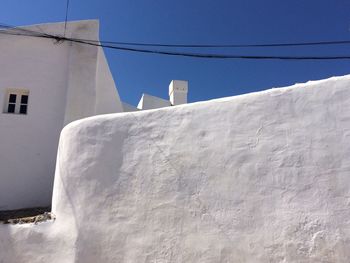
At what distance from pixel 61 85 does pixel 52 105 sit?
643mm

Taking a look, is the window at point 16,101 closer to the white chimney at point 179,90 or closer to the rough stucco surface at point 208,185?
the rough stucco surface at point 208,185

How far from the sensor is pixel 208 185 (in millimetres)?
5871

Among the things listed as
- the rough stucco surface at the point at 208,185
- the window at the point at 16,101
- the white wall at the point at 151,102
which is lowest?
the rough stucco surface at the point at 208,185

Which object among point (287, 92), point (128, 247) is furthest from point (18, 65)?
point (287, 92)

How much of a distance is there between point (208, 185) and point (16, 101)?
24.3 feet

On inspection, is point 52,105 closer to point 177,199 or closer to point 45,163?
point 45,163

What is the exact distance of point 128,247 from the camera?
248 inches

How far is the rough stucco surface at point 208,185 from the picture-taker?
4957mm

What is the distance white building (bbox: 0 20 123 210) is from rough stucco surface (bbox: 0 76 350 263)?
3.02m

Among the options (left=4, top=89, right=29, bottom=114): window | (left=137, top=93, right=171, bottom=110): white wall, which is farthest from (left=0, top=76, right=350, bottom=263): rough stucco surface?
(left=137, top=93, right=171, bottom=110): white wall

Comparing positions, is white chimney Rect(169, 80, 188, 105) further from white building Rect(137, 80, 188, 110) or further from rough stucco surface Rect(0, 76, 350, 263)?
rough stucco surface Rect(0, 76, 350, 263)

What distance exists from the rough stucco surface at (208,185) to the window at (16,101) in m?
3.98

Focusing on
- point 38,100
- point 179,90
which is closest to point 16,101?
point 38,100

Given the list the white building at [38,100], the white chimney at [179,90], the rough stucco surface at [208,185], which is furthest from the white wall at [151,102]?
the rough stucco surface at [208,185]
